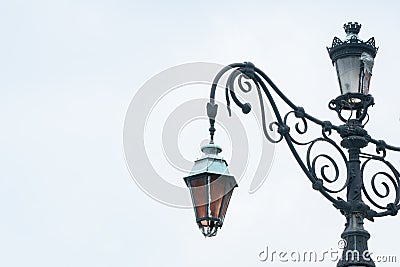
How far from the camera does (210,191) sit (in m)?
12.3

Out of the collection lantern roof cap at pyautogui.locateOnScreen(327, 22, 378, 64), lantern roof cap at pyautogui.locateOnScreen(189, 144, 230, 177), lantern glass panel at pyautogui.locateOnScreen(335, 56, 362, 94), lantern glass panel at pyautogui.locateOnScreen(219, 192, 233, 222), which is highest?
lantern roof cap at pyautogui.locateOnScreen(327, 22, 378, 64)

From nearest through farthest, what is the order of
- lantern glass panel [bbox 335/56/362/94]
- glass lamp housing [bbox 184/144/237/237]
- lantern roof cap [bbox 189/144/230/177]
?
1. glass lamp housing [bbox 184/144/237/237]
2. lantern roof cap [bbox 189/144/230/177]
3. lantern glass panel [bbox 335/56/362/94]

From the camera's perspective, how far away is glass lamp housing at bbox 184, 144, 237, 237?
12266 mm

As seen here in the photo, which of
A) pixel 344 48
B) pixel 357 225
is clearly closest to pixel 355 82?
pixel 344 48

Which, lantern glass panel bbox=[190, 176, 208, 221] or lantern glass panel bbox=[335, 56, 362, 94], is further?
lantern glass panel bbox=[335, 56, 362, 94]

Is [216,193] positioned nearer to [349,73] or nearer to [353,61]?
[349,73]

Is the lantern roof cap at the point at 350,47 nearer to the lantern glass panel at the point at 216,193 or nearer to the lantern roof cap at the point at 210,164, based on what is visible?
the lantern roof cap at the point at 210,164

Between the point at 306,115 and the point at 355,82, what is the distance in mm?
589

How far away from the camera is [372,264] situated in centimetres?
1272

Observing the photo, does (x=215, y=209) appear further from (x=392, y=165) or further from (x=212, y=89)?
(x=392, y=165)

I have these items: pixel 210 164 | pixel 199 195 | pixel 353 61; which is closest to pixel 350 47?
pixel 353 61

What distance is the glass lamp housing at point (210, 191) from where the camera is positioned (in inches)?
483

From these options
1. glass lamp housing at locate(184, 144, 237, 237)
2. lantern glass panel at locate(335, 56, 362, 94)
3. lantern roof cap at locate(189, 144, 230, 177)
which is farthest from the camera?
lantern glass panel at locate(335, 56, 362, 94)

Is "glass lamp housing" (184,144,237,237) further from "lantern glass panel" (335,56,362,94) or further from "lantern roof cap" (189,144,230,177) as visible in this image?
"lantern glass panel" (335,56,362,94)
